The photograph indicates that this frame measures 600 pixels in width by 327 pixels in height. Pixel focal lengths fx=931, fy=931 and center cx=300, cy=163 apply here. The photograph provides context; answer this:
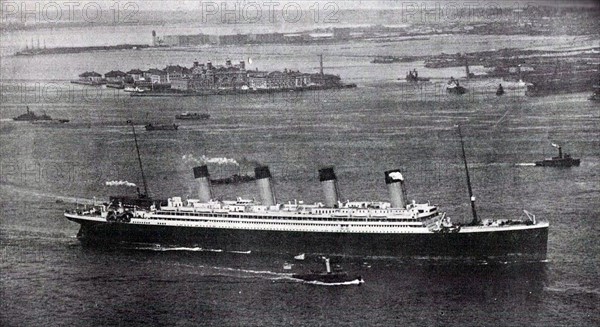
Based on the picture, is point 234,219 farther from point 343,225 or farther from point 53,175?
point 53,175

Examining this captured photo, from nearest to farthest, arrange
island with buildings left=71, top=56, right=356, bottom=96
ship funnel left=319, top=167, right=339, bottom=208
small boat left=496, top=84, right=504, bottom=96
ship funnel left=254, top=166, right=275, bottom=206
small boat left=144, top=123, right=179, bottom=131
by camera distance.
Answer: ship funnel left=319, top=167, right=339, bottom=208, ship funnel left=254, top=166, right=275, bottom=206, island with buildings left=71, top=56, right=356, bottom=96, small boat left=496, top=84, right=504, bottom=96, small boat left=144, top=123, right=179, bottom=131

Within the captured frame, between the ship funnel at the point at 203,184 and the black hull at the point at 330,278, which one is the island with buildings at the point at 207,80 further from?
the black hull at the point at 330,278

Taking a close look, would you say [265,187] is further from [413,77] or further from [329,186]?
[413,77]

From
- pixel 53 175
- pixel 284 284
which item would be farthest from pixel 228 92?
pixel 284 284

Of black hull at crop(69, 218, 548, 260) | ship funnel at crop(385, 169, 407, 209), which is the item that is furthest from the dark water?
ship funnel at crop(385, 169, 407, 209)

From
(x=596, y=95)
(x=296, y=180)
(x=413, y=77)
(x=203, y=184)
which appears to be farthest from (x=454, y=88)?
(x=203, y=184)

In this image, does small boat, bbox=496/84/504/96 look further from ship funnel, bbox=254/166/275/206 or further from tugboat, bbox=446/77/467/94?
ship funnel, bbox=254/166/275/206
